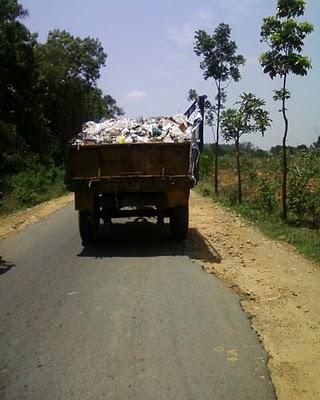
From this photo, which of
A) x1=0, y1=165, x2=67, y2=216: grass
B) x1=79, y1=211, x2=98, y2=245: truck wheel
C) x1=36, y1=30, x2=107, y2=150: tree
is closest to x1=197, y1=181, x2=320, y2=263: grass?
x1=79, y1=211, x2=98, y2=245: truck wheel

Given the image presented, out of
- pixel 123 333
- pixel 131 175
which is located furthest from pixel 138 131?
pixel 123 333

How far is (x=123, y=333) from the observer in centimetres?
518

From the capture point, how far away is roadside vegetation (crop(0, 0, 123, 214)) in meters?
23.7

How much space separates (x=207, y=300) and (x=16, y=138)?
2129 centimetres

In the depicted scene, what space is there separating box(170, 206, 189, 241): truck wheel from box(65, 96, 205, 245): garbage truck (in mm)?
23

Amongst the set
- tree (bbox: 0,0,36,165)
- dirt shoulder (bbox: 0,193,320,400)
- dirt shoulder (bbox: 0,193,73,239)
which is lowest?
dirt shoulder (bbox: 0,193,73,239)

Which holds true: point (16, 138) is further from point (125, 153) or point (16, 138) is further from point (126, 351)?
point (126, 351)

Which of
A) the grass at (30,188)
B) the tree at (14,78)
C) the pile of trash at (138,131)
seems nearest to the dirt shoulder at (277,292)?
the pile of trash at (138,131)

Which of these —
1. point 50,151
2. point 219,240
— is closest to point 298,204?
point 219,240

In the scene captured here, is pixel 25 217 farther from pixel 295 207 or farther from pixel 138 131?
pixel 295 207

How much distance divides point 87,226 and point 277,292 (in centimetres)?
419

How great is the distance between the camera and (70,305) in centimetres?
609

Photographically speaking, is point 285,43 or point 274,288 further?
point 285,43

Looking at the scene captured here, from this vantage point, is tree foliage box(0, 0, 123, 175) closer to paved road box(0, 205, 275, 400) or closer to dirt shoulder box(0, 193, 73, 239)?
dirt shoulder box(0, 193, 73, 239)
